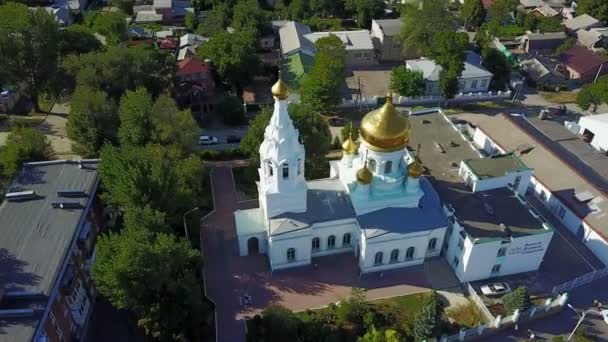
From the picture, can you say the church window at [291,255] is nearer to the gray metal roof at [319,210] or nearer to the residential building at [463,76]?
the gray metal roof at [319,210]

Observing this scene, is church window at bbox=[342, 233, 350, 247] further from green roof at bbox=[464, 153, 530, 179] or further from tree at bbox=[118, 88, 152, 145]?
tree at bbox=[118, 88, 152, 145]

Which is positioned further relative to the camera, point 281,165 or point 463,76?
point 463,76

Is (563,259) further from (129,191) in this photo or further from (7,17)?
(7,17)

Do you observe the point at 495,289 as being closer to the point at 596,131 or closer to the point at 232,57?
the point at 596,131

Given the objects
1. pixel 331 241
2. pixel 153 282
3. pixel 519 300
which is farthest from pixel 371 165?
pixel 153 282

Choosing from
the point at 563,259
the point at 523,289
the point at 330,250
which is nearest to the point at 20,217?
the point at 330,250

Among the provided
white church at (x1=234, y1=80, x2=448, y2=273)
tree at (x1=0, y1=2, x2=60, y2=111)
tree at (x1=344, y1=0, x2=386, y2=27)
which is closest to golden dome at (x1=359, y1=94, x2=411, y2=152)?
white church at (x1=234, y1=80, x2=448, y2=273)
